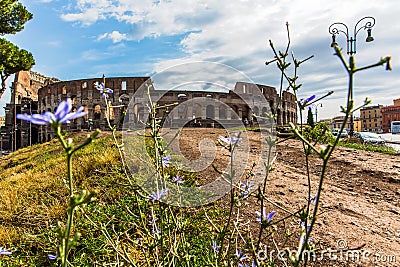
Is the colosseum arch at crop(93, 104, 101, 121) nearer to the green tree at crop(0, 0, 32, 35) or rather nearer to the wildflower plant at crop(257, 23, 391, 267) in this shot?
the green tree at crop(0, 0, 32, 35)

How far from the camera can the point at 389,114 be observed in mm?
63781

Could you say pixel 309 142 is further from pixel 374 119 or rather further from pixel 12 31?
pixel 374 119

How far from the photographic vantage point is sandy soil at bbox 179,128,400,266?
279 cm

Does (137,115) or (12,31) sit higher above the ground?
(12,31)

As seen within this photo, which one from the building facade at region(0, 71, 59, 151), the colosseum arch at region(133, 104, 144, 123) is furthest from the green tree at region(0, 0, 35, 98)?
the building facade at region(0, 71, 59, 151)

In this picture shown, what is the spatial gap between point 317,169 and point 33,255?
17.1 ft

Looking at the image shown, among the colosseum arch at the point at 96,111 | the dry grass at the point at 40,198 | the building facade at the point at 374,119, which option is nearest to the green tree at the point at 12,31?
the dry grass at the point at 40,198

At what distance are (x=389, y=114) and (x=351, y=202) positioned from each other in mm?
68967

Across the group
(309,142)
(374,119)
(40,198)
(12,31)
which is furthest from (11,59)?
(374,119)

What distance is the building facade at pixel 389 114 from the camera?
61.5m

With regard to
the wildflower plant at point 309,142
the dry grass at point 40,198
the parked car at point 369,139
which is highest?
the wildflower plant at point 309,142

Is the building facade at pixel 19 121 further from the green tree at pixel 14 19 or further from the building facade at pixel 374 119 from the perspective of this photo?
the building facade at pixel 374 119

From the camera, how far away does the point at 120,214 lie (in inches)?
143

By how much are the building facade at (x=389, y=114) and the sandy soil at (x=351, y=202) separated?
62800mm
